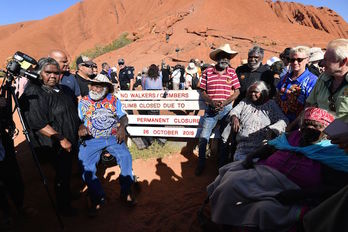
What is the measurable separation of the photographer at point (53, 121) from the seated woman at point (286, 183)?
2.16 m

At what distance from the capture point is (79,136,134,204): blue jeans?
3377 mm

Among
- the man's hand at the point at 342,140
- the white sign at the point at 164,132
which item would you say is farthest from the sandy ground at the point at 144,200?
the man's hand at the point at 342,140

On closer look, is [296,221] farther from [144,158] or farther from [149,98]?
[149,98]

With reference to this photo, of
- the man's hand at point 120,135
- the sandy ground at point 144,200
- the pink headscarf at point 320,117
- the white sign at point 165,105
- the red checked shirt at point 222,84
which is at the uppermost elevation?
the red checked shirt at point 222,84

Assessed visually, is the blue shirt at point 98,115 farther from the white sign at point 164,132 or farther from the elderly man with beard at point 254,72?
the elderly man with beard at point 254,72

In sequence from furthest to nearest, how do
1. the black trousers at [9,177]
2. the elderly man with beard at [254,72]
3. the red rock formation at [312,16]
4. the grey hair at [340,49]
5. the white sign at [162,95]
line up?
1. the red rock formation at [312,16]
2. the white sign at [162,95]
3. the elderly man with beard at [254,72]
4. the black trousers at [9,177]
5. the grey hair at [340,49]

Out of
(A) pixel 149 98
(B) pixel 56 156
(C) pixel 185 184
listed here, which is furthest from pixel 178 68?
(B) pixel 56 156

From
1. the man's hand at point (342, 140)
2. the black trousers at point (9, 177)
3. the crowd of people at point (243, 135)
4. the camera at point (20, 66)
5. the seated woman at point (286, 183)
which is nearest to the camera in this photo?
the man's hand at point (342, 140)

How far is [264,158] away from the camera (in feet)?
8.43

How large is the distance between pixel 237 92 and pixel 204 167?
152cm

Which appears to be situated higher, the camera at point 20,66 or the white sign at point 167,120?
the camera at point 20,66

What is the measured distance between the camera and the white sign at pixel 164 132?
16.2 feet

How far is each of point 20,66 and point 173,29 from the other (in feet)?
85.4

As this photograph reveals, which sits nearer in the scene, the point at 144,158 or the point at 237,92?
the point at 237,92
